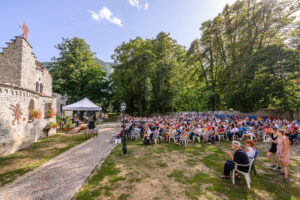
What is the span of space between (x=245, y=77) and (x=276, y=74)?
120 inches

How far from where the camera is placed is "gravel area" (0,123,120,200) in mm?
3592

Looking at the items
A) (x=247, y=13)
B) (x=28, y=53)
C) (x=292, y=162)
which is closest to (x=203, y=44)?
(x=247, y=13)

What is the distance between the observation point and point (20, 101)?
7.49 meters

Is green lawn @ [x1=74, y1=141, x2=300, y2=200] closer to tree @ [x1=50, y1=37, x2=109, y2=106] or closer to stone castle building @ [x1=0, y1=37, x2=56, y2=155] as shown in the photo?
stone castle building @ [x1=0, y1=37, x2=56, y2=155]

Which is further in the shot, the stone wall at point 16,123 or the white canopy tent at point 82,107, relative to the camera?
the white canopy tent at point 82,107

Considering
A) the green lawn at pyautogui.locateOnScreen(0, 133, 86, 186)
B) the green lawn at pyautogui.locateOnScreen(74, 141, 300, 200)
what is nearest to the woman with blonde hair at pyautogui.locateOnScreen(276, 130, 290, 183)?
the green lawn at pyautogui.locateOnScreen(74, 141, 300, 200)

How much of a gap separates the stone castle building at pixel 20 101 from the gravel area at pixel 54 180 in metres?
3.11

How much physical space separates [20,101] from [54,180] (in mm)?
6086

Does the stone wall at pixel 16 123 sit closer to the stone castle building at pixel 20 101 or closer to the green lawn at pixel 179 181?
the stone castle building at pixel 20 101

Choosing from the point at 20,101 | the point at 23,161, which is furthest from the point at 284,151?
the point at 20,101

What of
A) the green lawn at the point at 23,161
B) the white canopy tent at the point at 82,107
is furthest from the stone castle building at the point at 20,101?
the white canopy tent at the point at 82,107

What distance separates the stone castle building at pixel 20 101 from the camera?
656cm

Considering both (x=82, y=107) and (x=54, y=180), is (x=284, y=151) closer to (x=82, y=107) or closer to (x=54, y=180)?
(x=54, y=180)

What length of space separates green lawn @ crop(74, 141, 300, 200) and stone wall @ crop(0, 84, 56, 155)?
5527 mm
